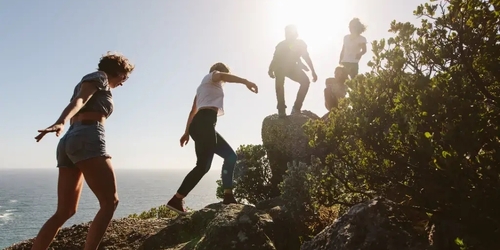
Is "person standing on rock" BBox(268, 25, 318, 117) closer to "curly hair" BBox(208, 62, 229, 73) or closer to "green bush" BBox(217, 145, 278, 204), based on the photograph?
"green bush" BBox(217, 145, 278, 204)

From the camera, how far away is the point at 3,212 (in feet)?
606

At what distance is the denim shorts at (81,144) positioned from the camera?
418 centimetres

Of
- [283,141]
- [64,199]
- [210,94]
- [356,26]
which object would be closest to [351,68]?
[356,26]

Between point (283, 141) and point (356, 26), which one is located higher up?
point (356, 26)

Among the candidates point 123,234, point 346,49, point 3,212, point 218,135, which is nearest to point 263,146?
point 346,49

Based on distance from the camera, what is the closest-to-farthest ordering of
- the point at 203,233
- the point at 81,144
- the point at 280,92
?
the point at 81,144
the point at 203,233
the point at 280,92

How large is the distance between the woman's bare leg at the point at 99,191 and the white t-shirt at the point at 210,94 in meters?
3.02

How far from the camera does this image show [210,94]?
7.10m

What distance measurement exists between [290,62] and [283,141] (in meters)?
3.18

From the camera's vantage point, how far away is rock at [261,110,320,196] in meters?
14.1

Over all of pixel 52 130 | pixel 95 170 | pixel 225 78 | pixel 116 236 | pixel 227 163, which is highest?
pixel 225 78

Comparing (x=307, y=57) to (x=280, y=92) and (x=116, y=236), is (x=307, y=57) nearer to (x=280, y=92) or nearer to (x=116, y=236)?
(x=280, y=92)

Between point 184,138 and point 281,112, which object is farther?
point 281,112

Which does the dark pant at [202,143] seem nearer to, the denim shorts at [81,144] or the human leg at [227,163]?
the human leg at [227,163]
